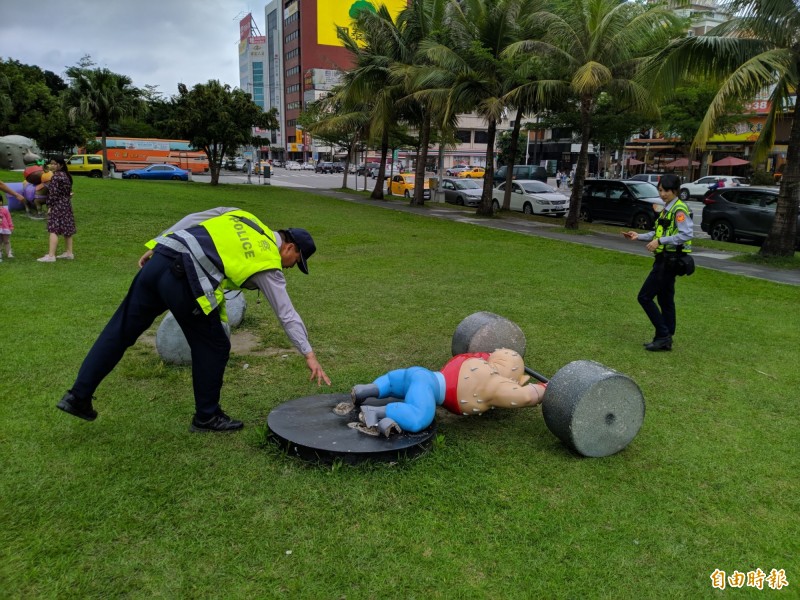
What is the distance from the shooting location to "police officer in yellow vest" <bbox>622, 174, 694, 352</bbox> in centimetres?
607

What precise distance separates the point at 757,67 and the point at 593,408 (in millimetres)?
10813

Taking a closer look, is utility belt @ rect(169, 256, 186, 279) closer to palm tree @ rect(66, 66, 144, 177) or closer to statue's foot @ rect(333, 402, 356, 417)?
statue's foot @ rect(333, 402, 356, 417)

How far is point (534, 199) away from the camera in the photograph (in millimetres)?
24859

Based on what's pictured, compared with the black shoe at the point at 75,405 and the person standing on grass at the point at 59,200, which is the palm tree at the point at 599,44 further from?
the black shoe at the point at 75,405

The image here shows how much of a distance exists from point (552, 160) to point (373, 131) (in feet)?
171

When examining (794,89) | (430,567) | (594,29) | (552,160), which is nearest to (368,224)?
(594,29)

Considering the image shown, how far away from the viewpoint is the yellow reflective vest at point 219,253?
3.59 metres

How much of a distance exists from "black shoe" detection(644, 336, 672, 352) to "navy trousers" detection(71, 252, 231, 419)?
4.57 m

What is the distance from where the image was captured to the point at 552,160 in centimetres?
7412

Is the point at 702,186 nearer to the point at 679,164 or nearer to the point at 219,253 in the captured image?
the point at 679,164

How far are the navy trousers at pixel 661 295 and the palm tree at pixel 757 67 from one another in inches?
291

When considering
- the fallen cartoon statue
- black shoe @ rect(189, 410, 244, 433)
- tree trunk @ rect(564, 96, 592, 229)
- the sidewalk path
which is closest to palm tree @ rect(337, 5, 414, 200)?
the sidewalk path

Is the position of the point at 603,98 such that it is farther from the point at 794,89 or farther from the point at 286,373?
the point at 286,373

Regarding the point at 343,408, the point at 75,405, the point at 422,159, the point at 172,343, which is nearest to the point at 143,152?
the point at 422,159
